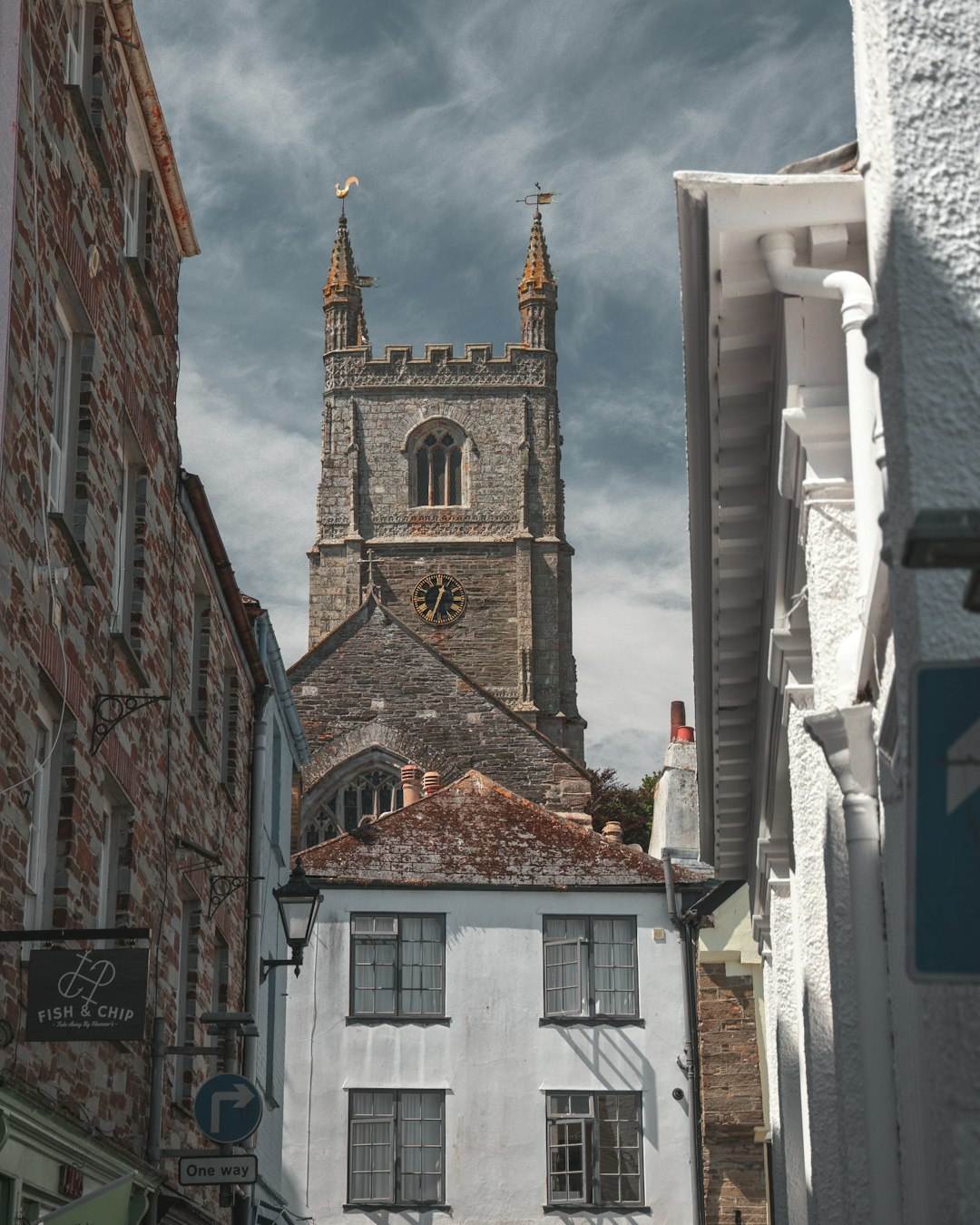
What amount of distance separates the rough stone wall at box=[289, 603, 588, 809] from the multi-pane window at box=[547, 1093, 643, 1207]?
26.2 m

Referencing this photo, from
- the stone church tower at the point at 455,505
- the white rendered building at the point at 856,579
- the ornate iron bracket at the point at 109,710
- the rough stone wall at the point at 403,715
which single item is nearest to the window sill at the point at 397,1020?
the white rendered building at the point at 856,579

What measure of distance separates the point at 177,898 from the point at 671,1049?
1320cm

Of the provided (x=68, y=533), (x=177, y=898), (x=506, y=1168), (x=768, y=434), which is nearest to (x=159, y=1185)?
(x=177, y=898)

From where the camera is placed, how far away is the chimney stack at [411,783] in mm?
42250

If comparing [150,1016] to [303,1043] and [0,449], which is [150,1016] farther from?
[303,1043]

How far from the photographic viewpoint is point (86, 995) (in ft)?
31.0

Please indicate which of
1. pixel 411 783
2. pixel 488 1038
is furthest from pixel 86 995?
pixel 411 783

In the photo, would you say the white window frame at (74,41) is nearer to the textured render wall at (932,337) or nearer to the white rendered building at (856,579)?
the white rendered building at (856,579)

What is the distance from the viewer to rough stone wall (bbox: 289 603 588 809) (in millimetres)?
53938

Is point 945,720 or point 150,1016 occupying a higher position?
point 150,1016

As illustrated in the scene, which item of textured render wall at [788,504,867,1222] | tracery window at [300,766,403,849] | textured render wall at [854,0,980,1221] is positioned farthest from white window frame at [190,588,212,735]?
tracery window at [300,766,403,849]

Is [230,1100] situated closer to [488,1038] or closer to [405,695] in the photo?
[488,1038]

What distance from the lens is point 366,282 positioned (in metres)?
79.3

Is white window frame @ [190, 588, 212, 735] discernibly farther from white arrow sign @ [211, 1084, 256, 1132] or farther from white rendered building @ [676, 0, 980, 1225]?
white rendered building @ [676, 0, 980, 1225]
